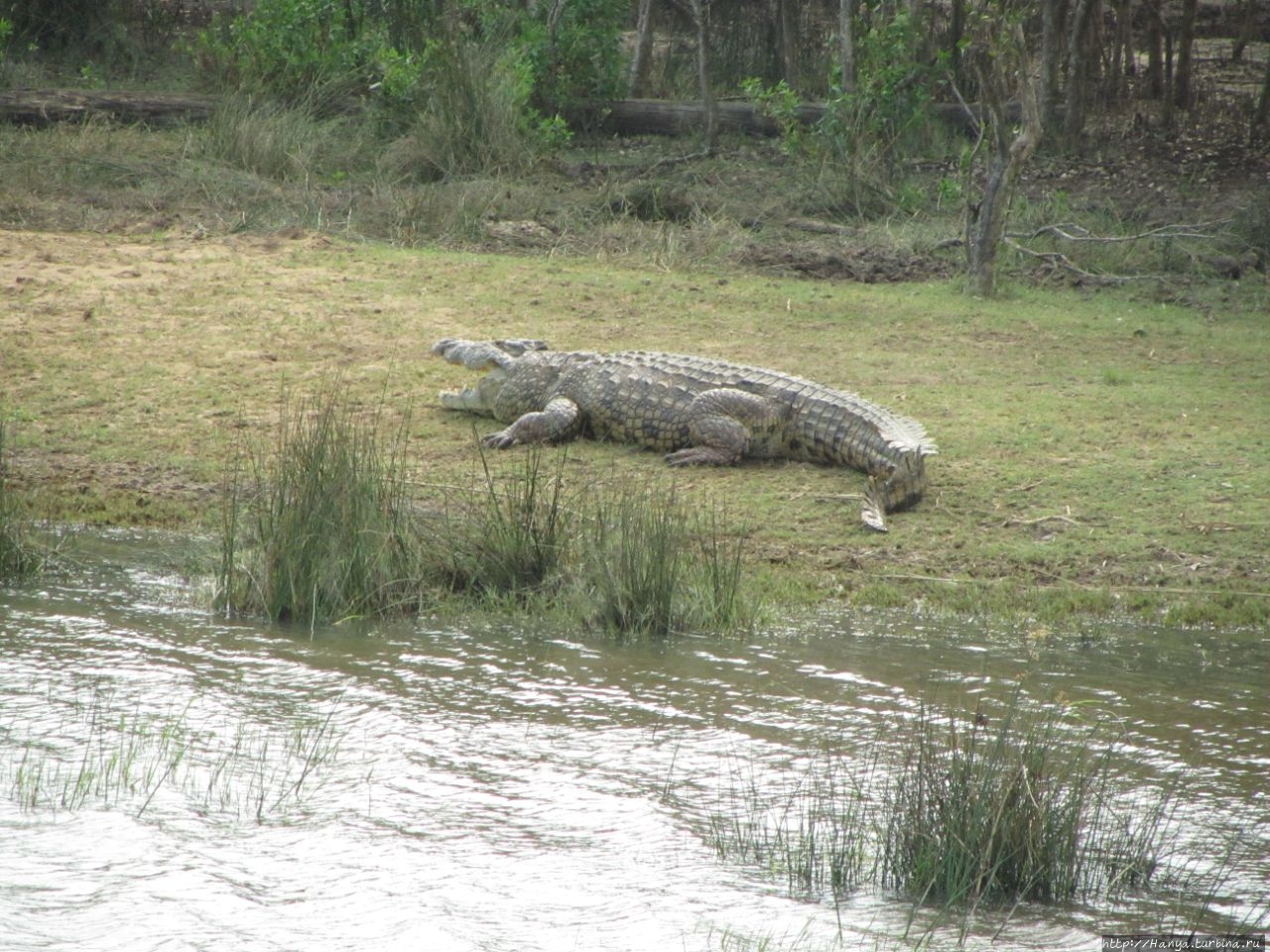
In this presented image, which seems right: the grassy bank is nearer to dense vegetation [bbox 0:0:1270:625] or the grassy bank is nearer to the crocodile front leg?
dense vegetation [bbox 0:0:1270:625]

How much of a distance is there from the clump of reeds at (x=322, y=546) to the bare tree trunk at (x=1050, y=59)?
9.15 metres

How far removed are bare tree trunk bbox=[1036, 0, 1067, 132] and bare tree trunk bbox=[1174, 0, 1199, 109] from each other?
135cm

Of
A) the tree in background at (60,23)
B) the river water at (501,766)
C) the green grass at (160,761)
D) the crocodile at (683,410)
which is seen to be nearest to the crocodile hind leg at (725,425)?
the crocodile at (683,410)

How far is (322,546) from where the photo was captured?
217 inches

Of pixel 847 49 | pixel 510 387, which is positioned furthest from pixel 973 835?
pixel 847 49

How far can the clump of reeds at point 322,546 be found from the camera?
5.47 metres

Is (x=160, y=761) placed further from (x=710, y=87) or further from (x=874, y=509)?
(x=710, y=87)

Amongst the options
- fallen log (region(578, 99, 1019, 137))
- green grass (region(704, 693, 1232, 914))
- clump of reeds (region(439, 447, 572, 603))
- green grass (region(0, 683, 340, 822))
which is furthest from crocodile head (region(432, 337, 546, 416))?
fallen log (region(578, 99, 1019, 137))

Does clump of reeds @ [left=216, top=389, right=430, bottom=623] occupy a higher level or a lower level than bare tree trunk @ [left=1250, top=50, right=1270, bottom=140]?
lower

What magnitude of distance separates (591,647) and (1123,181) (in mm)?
11157

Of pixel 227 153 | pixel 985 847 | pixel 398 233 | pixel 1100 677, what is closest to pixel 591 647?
pixel 1100 677

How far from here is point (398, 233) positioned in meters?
12.1

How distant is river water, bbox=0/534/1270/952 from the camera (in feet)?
11.0

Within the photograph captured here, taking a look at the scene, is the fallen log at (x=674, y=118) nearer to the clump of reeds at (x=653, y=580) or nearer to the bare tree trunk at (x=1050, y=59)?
the bare tree trunk at (x=1050, y=59)
